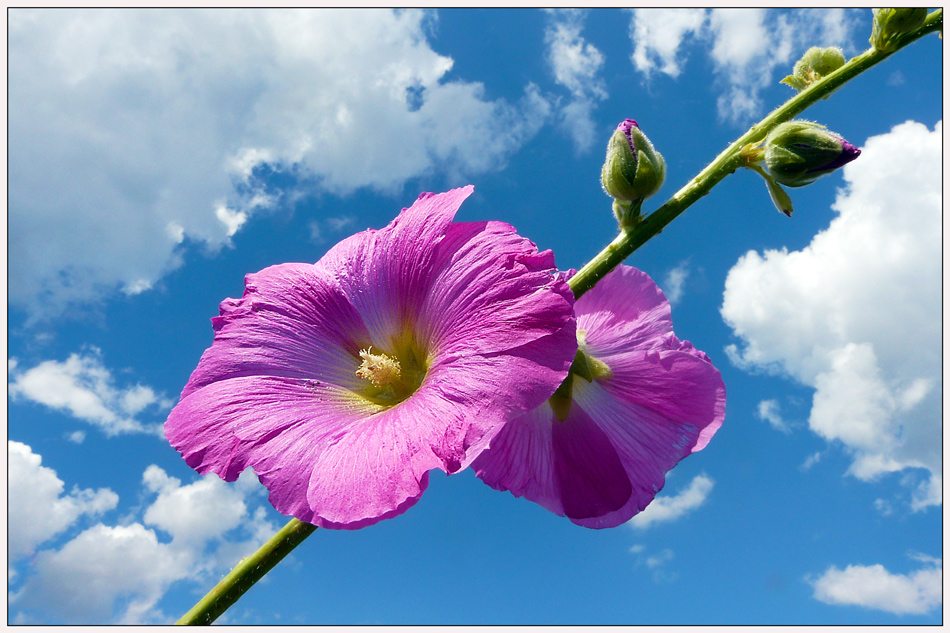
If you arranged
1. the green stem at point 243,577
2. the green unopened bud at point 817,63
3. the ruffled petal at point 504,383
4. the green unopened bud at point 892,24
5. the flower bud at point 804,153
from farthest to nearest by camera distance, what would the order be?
the green unopened bud at point 817,63 < the green unopened bud at point 892,24 < the flower bud at point 804,153 < the green stem at point 243,577 < the ruffled petal at point 504,383

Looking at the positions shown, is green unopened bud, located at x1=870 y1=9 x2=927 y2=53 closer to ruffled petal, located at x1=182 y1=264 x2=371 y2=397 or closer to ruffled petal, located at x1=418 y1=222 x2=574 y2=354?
ruffled petal, located at x1=418 y1=222 x2=574 y2=354

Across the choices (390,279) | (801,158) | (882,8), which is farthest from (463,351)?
(882,8)

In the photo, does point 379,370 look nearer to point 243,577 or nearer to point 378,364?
point 378,364

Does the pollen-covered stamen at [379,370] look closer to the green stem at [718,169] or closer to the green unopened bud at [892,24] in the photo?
the green stem at [718,169]

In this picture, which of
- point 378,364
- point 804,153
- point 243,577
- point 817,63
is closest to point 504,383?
point 378,364

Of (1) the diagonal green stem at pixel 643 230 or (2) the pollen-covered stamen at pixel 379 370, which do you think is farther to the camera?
(2) the pollen-covered stamen at pixel 379 370

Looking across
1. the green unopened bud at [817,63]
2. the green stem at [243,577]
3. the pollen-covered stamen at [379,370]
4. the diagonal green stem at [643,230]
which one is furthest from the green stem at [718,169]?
the green stem at [243,577]
